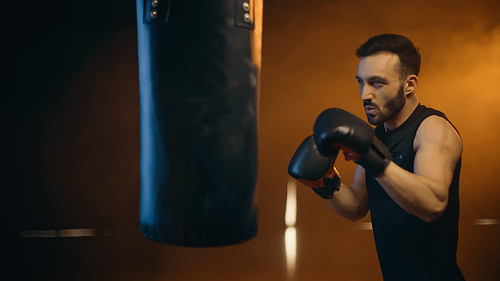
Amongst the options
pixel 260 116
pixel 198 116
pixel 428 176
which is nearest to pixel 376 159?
pixel 428 176

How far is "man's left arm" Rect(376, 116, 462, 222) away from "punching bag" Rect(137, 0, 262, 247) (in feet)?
1.50

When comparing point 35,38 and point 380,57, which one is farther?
point 35,38

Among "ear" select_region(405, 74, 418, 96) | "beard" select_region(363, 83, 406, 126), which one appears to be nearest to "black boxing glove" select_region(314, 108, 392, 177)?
"beard" select_region(363, 83, 406, 126)

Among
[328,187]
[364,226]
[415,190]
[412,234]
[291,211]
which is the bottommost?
[364,226]

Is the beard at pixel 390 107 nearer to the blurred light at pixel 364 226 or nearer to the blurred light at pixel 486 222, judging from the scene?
the blurred light at pixel 364 226

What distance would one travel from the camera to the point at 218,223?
831mm

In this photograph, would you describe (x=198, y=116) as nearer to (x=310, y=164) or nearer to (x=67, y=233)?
(x=310, y=164)

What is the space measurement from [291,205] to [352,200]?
155 cm

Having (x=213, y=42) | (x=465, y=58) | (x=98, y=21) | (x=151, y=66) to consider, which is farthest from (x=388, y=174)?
(x=98, y=21)

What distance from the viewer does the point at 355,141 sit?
0.96 m

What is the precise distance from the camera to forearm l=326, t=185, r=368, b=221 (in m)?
1.39

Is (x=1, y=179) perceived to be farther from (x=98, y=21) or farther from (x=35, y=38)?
(x=98, y=21)

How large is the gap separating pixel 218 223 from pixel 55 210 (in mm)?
2633

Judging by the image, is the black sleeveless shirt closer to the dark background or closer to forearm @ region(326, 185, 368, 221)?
forearm @ region(326, 185, 368, 221)
